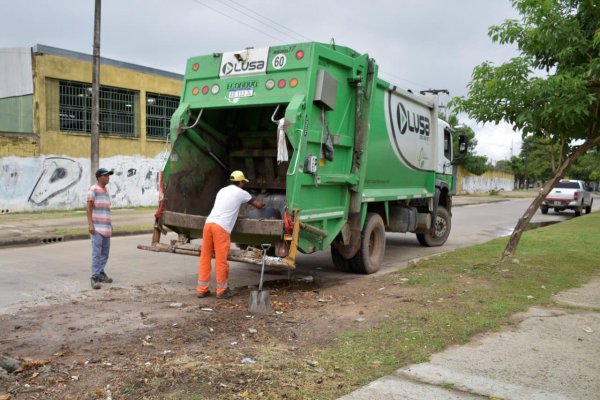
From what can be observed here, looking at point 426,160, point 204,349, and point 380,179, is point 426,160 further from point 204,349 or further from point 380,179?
point 204,349

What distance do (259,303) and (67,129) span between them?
51.3ft

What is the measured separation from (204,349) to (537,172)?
243 ft

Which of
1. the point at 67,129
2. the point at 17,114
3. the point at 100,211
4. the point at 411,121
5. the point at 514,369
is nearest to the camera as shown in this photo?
the point at 514,369

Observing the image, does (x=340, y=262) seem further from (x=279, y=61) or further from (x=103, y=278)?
(x=103, y=278)

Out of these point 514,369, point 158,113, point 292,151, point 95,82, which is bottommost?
point 514,369

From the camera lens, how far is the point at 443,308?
605 centimetres

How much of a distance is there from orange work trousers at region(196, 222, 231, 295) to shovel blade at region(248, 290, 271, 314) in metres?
0.76

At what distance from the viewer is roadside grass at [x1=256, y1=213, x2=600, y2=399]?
4117 mm

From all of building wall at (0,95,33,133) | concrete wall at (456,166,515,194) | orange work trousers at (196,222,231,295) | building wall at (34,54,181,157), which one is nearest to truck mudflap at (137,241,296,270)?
orange work trousers at (196,222,231,295)

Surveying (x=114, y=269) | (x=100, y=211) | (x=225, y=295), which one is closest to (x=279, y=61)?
(x=225, y=295)

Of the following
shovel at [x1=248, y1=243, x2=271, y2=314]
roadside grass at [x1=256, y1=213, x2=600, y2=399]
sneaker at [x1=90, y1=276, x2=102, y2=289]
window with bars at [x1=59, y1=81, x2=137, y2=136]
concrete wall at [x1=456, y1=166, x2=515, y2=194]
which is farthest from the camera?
concrete wall at [x1=456, y1=166, x2=515, y2=194]

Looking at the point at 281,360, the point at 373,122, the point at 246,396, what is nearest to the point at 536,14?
the point at 373,122

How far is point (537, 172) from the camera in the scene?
71625 mm

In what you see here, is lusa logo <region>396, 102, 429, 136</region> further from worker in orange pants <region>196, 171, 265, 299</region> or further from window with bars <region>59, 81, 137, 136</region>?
window with bars <region>59, 81, 137, 136</region>
